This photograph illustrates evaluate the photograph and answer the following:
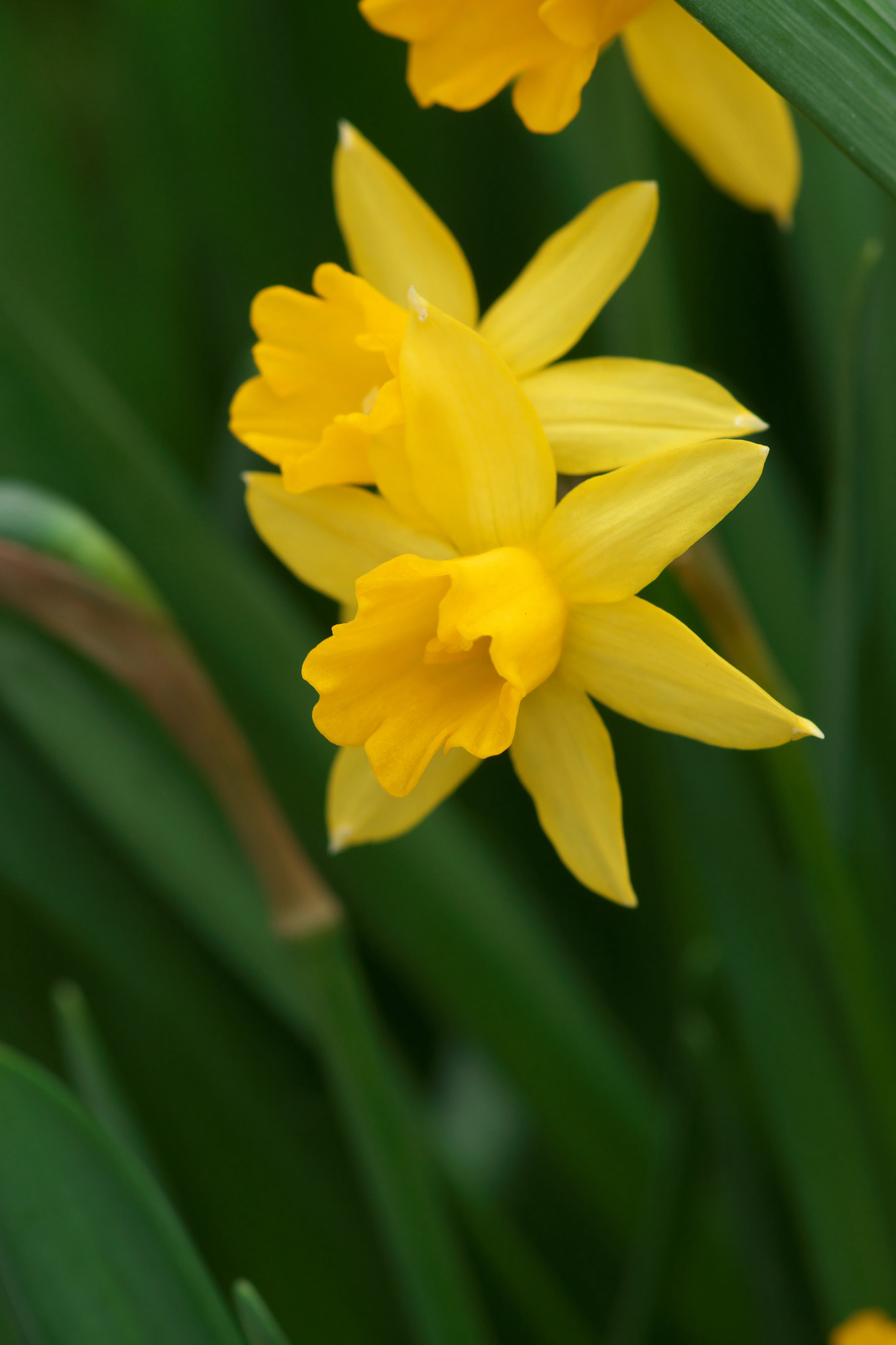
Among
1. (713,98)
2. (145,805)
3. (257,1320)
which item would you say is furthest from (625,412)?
(145,805)

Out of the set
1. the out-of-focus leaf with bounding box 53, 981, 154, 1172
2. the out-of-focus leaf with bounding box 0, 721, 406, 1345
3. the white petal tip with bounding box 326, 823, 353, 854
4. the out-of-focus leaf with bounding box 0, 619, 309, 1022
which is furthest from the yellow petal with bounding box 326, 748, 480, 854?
the out-of-focus leaf with bounding box 0, 721, 406, 1345

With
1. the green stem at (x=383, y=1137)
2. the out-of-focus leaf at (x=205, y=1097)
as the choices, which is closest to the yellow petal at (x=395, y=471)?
the green stem at (x=383, y=1137)

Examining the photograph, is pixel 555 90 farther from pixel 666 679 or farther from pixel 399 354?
pixel 666 679

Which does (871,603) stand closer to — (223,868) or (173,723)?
(173,723)

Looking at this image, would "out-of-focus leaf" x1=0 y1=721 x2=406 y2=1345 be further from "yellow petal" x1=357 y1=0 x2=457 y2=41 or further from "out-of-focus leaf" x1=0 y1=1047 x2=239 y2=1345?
"yellow petal" x1=357 y1=0 x2=457 y2=41

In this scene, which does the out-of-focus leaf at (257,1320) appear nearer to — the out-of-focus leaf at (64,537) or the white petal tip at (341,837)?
the white petal tip at (341,837)

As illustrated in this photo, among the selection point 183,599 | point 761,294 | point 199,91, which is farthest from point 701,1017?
point 199,91
